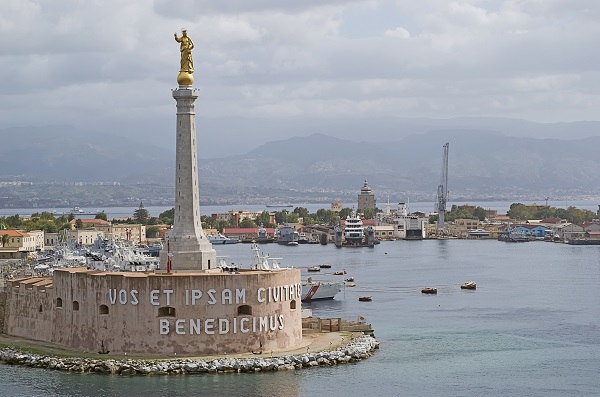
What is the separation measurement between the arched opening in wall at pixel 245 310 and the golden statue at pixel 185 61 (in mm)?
9809

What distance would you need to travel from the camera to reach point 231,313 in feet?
157

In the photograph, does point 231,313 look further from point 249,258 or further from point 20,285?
point 249,258

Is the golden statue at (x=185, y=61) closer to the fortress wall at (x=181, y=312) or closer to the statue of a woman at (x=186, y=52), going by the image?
the statue of a woman at (x=186, y=52)

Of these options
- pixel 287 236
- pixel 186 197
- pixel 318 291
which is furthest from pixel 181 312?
pixel 287 236

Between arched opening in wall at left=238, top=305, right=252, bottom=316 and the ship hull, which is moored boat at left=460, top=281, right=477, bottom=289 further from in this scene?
arched opening in wall at left=238, top=305, right=252, bottom=316

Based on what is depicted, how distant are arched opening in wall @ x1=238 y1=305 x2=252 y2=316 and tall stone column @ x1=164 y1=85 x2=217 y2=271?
336cm

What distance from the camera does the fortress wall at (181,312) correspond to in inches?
1866

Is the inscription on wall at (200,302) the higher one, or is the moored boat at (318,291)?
the inscription on wall at (200,302)

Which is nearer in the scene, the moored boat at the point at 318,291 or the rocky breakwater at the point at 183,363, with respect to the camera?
the rocky breakwater at the point at 183,363

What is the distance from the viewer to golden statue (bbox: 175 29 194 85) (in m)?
50.8

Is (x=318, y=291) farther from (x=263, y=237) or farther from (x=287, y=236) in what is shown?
(x=263, y=237)

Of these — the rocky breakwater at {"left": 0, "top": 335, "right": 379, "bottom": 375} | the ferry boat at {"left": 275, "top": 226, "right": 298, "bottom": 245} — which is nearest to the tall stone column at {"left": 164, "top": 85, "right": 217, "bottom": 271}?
the rocky breakwater at {"left": 0, "top": 335, "right": 379, "bottom": 375}

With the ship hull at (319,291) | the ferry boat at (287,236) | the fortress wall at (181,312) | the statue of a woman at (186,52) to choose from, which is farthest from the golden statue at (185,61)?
the ferry boat at (287,236)

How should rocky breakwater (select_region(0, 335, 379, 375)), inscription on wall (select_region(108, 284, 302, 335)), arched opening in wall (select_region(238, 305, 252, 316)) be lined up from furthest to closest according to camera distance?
arched opening in wall (select_region(238, 305, 252, 316)), inscription on wall (select_region(108, 284, 302, 335)), rocky breakwater (select_region(0, 335, 379, 375))
